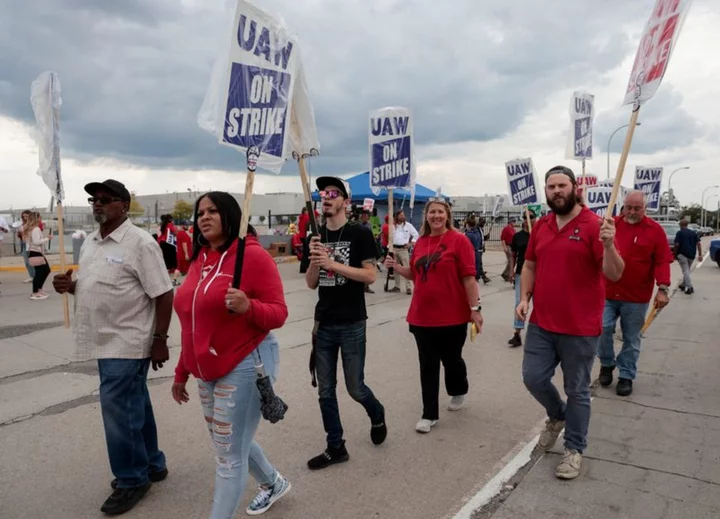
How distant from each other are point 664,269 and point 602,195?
19.8 ft

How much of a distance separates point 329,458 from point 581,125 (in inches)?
283

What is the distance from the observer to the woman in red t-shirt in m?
4.16

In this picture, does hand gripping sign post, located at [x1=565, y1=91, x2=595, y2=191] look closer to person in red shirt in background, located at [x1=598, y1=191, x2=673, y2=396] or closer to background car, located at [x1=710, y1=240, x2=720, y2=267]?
person in red shirt in background, located at [x1=598, y1=191, x2=673, y2=396]

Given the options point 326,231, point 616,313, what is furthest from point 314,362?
point 616,313

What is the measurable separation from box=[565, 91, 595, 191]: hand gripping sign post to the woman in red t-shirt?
201 inches

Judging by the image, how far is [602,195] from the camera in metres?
10.5

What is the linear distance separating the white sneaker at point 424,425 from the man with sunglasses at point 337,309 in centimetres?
74

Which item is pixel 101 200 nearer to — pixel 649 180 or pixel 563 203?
pixel 563 203

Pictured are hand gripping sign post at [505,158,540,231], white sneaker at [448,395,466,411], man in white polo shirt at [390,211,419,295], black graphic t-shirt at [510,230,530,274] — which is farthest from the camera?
man in white polo shirt at [390,211,419,295]

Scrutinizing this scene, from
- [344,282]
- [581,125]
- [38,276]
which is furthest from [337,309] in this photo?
[38,276]

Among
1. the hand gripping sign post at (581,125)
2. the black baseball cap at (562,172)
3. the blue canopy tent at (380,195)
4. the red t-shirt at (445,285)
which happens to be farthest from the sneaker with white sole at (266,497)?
the blue canopy tent at (380,195)

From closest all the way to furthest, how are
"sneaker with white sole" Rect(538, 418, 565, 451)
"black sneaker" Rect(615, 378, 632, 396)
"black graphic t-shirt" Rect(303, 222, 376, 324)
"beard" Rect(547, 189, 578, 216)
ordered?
1. "beard" Rect(547, 189, 578, 216)
2. "black graphic t-shirt" Rect(303, 222, 376, 324)
3. "sneaker with white sole" Rect(538, 418, 565, 451)
4. "black sneaker" Rect(615, 378, 632, 396)

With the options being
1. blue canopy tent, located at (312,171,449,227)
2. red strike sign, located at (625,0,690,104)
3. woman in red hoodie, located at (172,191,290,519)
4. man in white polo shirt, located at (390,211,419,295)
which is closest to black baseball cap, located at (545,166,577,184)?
red strike sign, located at (625,0,690,104)

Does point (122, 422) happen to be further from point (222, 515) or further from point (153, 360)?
point (222, 515)
